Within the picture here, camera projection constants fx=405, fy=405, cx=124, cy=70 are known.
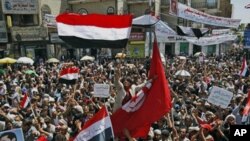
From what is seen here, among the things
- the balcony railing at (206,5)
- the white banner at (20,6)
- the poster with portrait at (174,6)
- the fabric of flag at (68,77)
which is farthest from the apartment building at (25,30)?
the fabric of flag at (68,77)

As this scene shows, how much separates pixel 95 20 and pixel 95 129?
2.83 m

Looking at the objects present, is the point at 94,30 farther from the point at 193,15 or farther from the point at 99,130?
the point at 193,15

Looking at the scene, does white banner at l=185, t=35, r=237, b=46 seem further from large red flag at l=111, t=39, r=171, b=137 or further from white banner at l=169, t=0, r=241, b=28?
large red flag at l=111, t=39, r=171, b=137

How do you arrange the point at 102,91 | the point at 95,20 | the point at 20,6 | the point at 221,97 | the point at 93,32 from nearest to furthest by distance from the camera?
1. the point at 93,32
2. the point at 95,20
3. the point at 221,97
4. the point at 102,91
5. the point at 20,6

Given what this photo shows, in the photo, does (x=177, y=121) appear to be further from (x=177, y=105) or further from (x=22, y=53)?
(x=22, y=53)

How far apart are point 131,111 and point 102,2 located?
118 feet

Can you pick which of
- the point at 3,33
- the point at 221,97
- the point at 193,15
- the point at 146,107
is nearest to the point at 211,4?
the point at 3,33

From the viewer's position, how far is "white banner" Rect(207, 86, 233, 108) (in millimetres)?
9250

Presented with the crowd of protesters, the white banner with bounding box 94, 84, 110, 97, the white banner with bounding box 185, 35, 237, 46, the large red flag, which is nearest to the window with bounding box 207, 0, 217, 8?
the white banner with bounding box 185, 35, 237, 46

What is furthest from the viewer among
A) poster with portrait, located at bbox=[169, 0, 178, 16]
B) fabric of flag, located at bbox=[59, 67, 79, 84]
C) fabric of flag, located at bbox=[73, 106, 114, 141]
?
poster with portrait, located at bbox=[169, 0, 178, 16]

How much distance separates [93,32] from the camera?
792cm

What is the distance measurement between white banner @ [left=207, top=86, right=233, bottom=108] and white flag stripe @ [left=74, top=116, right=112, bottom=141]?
4.16 metres

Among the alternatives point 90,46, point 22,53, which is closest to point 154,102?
point 90,46

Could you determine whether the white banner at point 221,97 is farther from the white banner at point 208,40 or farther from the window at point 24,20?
the window at point 24,20
